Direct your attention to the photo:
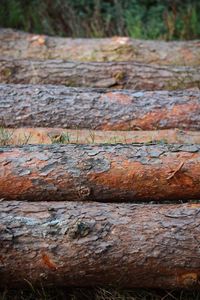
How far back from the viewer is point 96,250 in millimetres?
2535

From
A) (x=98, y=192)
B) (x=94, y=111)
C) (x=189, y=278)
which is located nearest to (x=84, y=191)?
(x=98, y=192)

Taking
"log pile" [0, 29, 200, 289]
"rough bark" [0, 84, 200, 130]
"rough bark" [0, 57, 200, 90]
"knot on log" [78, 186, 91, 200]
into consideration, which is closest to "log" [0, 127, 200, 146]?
"log pile" [0, 29, 200, 289]

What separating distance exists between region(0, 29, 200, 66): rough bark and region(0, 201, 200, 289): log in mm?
2561

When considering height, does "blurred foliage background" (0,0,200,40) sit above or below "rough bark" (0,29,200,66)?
below

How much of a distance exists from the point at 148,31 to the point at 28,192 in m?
3.77

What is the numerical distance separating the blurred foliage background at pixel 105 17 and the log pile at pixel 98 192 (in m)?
2.54

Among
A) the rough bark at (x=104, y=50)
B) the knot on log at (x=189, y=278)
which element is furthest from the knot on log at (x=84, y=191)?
the rough bark at (x=104, y=50)

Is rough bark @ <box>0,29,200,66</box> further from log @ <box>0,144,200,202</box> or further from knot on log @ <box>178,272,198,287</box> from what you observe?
knot on log @ <box>178,272,198,287</box>

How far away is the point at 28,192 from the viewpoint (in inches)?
111

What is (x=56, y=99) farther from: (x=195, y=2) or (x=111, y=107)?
(x=195, y=2)

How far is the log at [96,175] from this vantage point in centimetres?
282

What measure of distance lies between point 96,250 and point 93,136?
1.07m

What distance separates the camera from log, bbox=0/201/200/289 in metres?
2.54

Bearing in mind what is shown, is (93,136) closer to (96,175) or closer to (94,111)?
(94,111)
